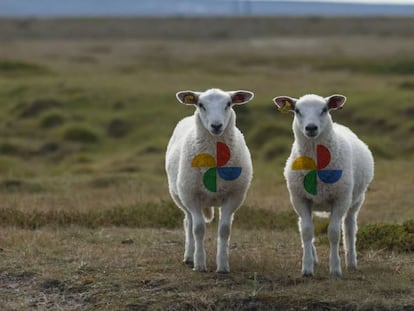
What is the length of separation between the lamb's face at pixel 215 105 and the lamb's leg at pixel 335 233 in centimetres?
141

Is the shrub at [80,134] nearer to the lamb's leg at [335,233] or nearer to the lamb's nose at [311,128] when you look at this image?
the lamb's leg at [335,233]

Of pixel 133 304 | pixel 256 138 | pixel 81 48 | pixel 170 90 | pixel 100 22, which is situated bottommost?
pixel 133 304

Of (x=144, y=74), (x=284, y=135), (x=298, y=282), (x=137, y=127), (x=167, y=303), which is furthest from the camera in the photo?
(x=144, y=74)

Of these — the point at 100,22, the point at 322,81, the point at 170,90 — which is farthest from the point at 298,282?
the point at 100,22

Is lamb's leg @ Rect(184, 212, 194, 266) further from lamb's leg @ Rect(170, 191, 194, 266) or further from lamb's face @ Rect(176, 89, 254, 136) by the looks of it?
lamb's face @ Rect(176, 89, 254, 136)

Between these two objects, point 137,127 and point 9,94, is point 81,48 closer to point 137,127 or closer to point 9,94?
point 9,94

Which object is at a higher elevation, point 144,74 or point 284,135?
point 144,74

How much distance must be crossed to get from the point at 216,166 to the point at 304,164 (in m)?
0.91

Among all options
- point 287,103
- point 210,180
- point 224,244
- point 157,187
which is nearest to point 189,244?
point 224,244

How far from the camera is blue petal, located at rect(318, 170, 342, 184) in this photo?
9.18 meters

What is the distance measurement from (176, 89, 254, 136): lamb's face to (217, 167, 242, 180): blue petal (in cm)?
40

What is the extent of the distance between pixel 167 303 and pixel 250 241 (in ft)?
11.5

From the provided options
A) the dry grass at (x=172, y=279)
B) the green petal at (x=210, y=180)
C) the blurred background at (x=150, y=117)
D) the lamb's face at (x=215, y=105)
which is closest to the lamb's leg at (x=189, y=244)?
the dry grass at (x=172, y=279)

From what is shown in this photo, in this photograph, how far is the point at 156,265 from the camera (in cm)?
983
